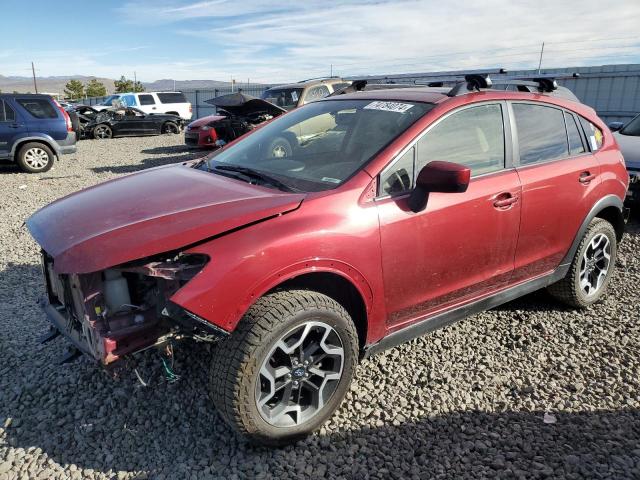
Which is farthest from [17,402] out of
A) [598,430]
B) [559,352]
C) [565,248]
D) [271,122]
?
[565,248]

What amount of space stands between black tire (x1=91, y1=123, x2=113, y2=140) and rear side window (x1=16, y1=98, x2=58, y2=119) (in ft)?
28.7

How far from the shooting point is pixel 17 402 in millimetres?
2977

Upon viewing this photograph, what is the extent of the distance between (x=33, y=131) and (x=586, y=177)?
37.6 feet

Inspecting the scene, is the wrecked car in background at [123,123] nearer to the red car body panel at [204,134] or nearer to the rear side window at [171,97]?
the rear side window at [171,97]

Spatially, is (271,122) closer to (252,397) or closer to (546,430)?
(252,397)

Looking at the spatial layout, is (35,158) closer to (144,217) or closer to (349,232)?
(144,217)

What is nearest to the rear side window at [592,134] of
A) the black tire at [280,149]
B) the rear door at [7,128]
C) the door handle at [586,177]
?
the door handle at [586,177]

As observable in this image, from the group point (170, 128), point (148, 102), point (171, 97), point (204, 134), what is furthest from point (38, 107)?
point (171, 97)

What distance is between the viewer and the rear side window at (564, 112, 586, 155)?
3.94 meters

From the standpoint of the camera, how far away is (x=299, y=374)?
2617 mm

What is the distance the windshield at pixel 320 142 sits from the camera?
9.82ft

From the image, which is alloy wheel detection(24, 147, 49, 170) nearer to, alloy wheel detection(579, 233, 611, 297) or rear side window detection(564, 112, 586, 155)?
rear side window detection(564, 112, 586, 155)

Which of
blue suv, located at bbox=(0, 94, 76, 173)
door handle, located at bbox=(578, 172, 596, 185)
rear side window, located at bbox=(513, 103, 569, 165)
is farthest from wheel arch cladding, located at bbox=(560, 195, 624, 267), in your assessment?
blue suv, located at bbox=(0, 94, 76, 173)

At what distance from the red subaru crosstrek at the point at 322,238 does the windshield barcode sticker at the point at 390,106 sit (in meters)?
0.02
